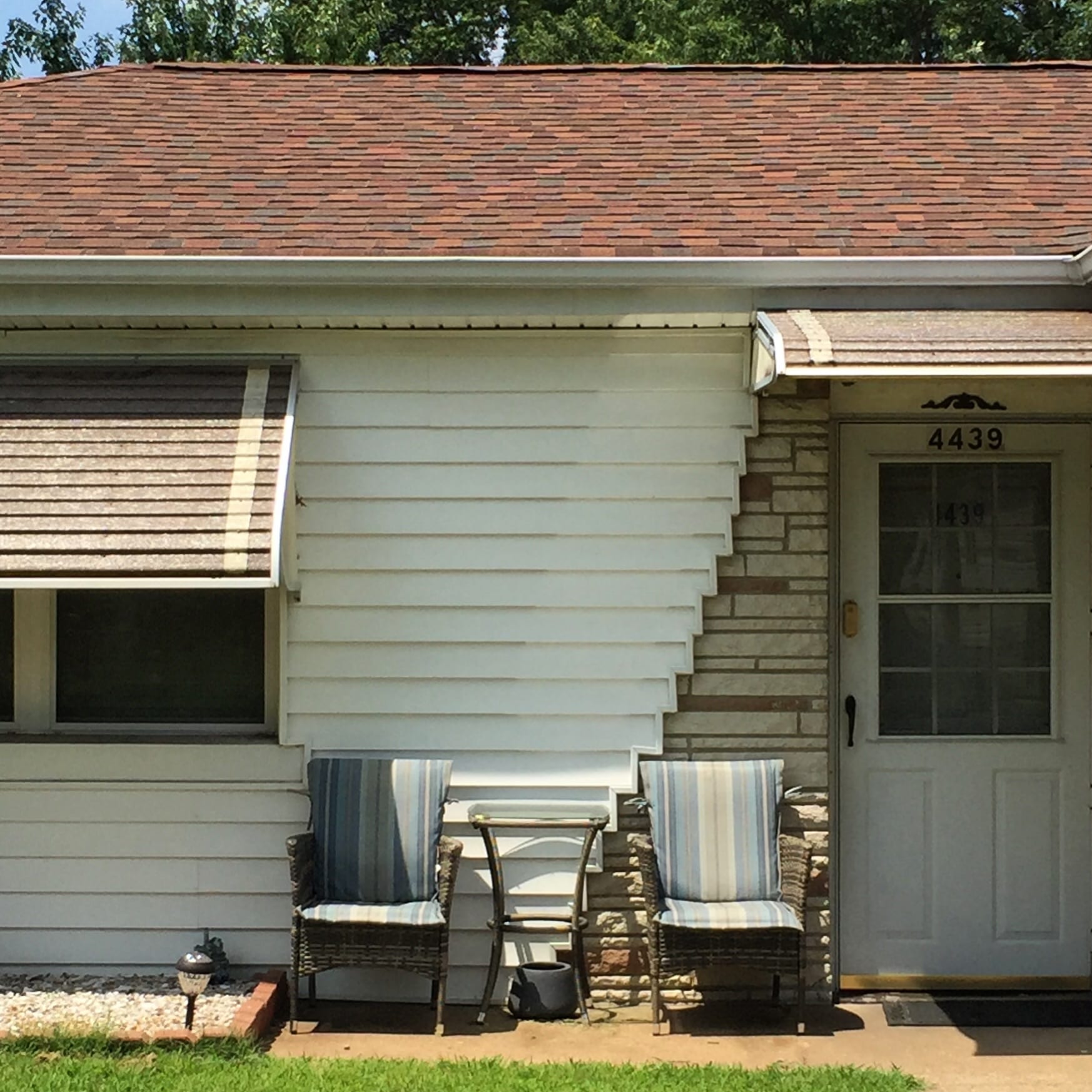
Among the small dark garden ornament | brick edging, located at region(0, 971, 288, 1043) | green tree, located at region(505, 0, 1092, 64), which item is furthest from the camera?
green tree, located at region(505, 0, 1092, 64)

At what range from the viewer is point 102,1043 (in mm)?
5160

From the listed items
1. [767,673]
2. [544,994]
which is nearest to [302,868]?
[544,994]

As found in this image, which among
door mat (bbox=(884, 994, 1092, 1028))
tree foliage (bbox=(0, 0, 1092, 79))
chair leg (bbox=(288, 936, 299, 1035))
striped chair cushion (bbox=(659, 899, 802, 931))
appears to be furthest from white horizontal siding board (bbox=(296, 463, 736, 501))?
tree foliage (bbox=(0, 0, 1092, 79))

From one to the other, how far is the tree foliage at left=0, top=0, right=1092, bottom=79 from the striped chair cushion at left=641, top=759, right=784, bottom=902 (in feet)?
41.3

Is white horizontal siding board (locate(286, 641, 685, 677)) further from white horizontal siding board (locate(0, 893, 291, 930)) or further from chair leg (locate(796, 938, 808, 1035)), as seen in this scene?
chair leg (locate(796, 938, 808, 1035))

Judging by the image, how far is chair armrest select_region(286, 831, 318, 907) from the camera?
5555 millimetres

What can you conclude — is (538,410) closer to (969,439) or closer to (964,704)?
(969,439)

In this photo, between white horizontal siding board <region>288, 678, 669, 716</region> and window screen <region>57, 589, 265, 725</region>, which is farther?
window screen <region>57, 589, 265, 725</region>

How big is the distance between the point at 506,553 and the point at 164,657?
1.58 m

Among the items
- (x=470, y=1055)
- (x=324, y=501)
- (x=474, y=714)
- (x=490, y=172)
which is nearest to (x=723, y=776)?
(x=474, y=714)

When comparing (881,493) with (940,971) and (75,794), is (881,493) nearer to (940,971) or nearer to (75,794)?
(940,971)

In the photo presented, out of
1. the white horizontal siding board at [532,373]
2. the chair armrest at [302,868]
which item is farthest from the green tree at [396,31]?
the chair armrest at [302,868]

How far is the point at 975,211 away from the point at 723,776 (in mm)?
2783

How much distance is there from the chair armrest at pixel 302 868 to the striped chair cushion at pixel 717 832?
139 centimetres
